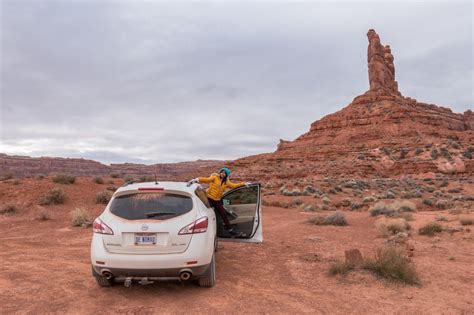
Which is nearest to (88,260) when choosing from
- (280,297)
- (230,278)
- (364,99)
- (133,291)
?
(133,291)

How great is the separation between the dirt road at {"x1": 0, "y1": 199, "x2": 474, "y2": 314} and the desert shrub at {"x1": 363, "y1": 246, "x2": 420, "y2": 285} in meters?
0.21

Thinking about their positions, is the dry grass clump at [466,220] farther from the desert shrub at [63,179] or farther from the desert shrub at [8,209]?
the desert shrub at [63,179]

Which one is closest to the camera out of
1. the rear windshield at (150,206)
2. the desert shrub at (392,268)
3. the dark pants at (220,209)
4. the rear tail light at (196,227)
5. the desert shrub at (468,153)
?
the rear tail light at (196,227)

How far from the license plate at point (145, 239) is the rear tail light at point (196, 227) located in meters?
0.39

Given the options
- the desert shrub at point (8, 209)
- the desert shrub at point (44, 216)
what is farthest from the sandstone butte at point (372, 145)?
the desert shrub at point (44, 216)

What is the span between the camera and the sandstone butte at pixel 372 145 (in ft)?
163

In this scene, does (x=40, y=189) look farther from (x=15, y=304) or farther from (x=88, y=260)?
(x=15, y=304)

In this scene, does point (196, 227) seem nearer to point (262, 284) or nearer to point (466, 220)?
point (262, 284)

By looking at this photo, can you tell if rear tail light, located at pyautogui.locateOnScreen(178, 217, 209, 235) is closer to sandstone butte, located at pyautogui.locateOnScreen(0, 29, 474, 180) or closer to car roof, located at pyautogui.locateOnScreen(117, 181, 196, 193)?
car roof, located at pyautogui.locateOnScreen(117, 181, 196, 193)

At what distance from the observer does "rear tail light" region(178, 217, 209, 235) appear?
527 cm

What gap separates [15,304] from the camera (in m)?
5.14

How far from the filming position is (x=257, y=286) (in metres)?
6.08

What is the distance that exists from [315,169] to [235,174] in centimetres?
1182

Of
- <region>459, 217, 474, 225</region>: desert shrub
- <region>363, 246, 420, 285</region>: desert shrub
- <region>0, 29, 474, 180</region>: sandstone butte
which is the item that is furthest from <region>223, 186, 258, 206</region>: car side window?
<region>0, 29, 474, 180</region>: sandstone butte
